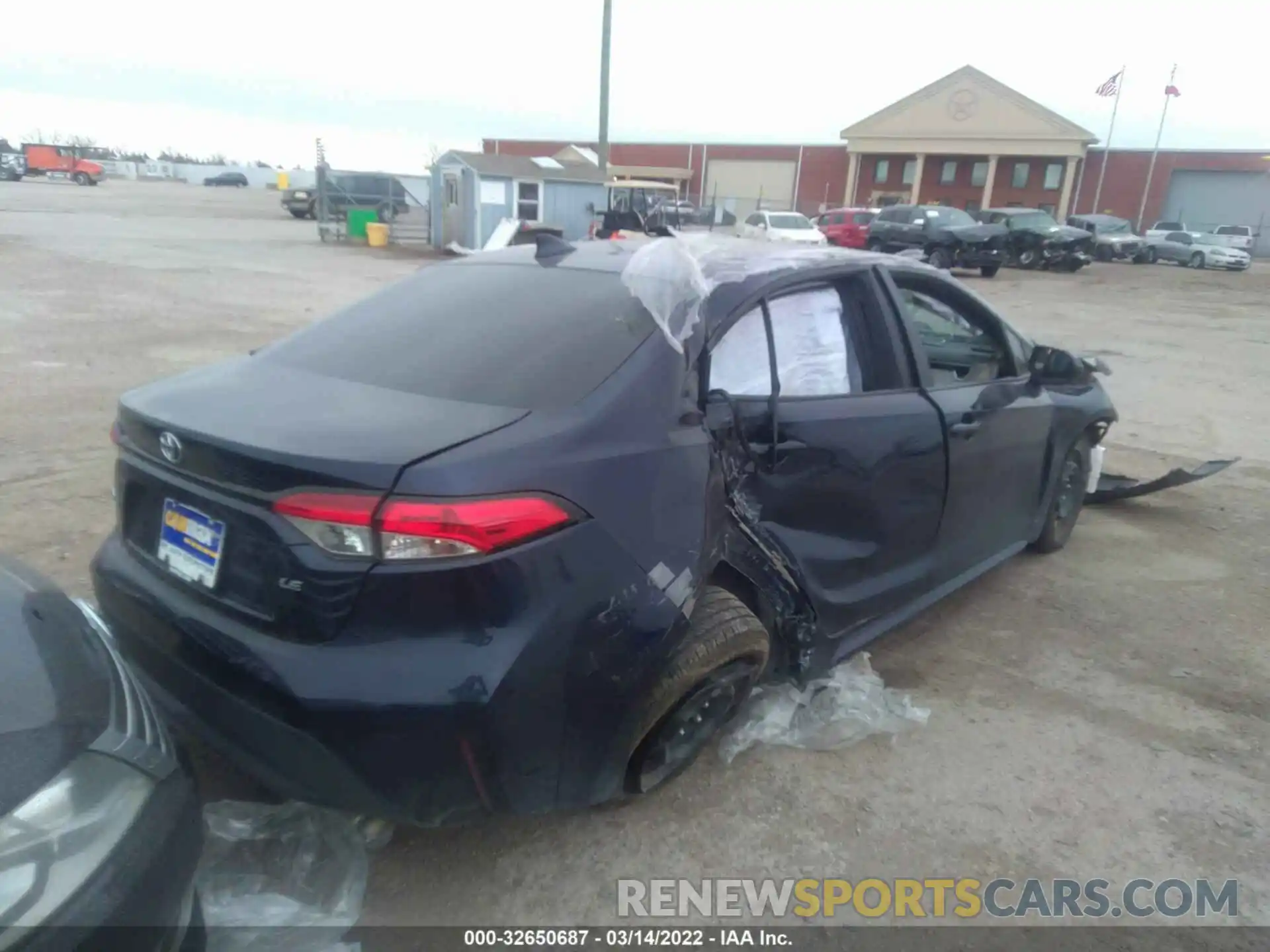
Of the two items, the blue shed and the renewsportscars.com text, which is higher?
the blue shed

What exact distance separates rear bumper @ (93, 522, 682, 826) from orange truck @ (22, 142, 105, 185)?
71.5 metres

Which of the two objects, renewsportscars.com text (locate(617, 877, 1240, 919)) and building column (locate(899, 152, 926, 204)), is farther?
building column (locate(899, 152, 926, 204))

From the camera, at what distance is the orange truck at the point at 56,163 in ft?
201

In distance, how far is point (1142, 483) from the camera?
546 cm

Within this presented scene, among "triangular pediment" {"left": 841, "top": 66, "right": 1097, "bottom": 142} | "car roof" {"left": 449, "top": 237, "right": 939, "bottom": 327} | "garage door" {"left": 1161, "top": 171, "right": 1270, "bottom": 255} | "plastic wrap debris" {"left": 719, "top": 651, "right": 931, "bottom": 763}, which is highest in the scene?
"triangular pediment" {"left": 841, "top": 66, "right": 1097, "bottom": 142}

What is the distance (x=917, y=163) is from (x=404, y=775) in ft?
169

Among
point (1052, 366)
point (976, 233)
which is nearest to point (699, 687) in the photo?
point (1052, 366)

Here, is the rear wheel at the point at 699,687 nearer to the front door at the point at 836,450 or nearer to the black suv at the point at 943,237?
the front door at the point at 836,450

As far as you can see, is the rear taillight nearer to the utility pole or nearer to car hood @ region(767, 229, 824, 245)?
the utility pole

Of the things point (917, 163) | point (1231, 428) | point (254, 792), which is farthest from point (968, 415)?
point (917, 163)

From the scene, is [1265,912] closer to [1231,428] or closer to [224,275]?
[1231,428]

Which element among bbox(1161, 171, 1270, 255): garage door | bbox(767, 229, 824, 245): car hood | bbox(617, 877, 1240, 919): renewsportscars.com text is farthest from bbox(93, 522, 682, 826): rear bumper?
bbox(1161, 171, 1270, 255): garage door

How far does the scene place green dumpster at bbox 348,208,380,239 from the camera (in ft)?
86.0

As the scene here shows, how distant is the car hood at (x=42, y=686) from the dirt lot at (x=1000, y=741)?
918 millimetres
